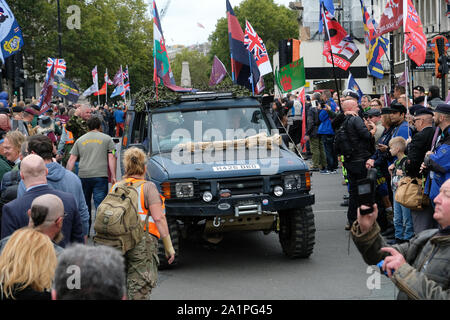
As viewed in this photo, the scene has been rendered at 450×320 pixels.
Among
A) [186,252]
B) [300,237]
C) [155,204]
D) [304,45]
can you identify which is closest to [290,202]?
[300,237]

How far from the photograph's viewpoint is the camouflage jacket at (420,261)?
329 cm

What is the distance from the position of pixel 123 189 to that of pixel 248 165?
2691 mm

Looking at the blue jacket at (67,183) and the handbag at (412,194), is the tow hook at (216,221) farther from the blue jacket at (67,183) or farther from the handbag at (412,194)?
the handbag at (412,194)

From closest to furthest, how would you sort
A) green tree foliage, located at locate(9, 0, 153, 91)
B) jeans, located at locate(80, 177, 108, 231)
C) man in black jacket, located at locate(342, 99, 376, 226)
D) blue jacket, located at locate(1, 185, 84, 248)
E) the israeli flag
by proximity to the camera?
1. blue jacket, located at locate(1, 185, 84, 248)
2. man in black jacket, located at locate(342, 99, 376, 226)
3. jeans, located at locate(80, 177, 108, 231)
4. the israeli flag
5. green tree foliage, located at locate(9, 0, 153, 91)

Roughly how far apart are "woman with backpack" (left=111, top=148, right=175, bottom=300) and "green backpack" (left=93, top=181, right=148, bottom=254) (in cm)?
9

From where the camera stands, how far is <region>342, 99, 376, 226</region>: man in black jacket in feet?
31.2

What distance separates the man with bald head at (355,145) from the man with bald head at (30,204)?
5.40 m

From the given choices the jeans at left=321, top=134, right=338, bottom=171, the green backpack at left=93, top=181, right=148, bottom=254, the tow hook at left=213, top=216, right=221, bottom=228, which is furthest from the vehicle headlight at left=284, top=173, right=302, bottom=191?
the jeans at left=321, top=134, right=338, bottom=171

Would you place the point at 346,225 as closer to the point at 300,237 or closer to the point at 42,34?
the point at 300,237

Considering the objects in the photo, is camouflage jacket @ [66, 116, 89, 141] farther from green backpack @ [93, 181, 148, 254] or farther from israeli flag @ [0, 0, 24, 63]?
green backpack @ [93, 181, 148, 254]

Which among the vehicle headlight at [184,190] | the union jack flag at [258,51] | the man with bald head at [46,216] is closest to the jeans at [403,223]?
the vehicle headlight at [184,190]

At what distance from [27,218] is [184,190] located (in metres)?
3.15

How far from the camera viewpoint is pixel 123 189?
17.7 feet

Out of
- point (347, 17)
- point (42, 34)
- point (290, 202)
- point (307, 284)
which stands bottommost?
point (307, 284)
